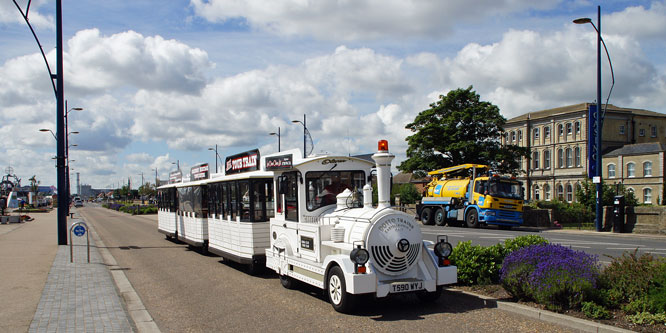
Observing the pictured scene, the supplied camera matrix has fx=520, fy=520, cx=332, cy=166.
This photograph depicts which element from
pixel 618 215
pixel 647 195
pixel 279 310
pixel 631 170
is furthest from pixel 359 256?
pixel 631 170

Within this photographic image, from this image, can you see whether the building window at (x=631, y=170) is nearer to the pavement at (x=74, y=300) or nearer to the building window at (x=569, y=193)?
the building window at (x=569, y=193)

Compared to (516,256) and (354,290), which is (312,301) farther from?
(516,256)

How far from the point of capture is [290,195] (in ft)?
33.2

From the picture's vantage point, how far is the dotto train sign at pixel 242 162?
13128 mm

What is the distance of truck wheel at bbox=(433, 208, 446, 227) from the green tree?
57.3 feet

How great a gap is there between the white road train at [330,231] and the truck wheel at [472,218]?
53.2 ft

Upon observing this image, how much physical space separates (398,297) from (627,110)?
7129 centimetres

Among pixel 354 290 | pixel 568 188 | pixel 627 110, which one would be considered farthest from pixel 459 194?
pixel 627 110

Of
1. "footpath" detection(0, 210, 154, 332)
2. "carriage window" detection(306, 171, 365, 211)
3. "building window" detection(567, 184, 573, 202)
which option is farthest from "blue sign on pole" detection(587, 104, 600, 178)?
"building window" detection(567, 184, 573, 202)

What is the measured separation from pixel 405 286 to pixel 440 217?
883 inches

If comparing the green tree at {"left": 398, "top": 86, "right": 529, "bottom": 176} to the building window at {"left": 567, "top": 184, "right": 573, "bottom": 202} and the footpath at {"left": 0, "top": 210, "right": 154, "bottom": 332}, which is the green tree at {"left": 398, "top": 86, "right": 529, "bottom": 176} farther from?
the footpath at {"left": 0, "top": 210, "right": 154, "bottom": 332}

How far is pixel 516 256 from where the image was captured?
26.1 ft

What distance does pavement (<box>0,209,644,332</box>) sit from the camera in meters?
7.26

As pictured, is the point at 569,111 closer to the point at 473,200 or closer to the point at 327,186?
the point at 473,200
